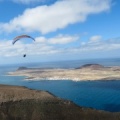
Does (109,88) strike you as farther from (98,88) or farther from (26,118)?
(26,118)

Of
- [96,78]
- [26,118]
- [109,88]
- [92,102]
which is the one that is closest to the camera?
[26,118]

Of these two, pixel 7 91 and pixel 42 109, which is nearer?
pixel 42 109

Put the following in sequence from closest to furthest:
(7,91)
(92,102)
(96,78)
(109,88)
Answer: (7,91)
(92,102)
(109,88)
(96,78)

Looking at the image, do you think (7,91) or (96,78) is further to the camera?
(96,78)

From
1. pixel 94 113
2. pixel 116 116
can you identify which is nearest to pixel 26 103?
pixel 94 113

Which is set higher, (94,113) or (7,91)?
(7,91)

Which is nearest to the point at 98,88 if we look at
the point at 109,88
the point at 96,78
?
the point at 109,88

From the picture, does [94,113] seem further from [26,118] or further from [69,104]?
[26,118]

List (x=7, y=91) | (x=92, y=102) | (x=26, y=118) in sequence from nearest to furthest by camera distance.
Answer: (x=26, y=118) → (x=7, y=91) → (x=92, y=102)

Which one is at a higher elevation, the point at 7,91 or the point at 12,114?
the point at 7,91
